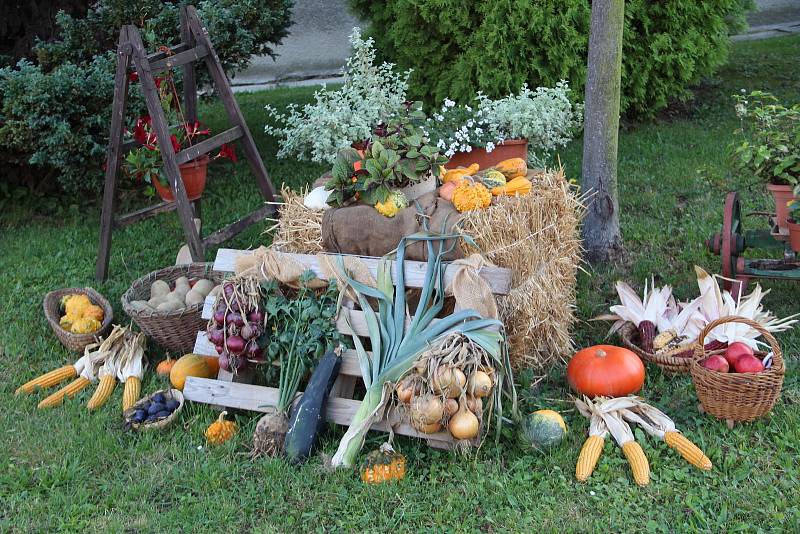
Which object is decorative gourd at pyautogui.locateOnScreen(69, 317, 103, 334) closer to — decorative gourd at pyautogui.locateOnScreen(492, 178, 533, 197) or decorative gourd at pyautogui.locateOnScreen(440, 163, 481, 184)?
decorative gourd at pyautogui.locateOnScreen(440, 163, 481, 184)

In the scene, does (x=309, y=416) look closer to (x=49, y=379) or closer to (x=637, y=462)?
(x=637, y=462)

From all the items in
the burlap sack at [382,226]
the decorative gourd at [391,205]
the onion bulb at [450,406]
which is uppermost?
the decorative gourd at [391,205]

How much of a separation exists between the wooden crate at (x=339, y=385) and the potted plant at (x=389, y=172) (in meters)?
0.35

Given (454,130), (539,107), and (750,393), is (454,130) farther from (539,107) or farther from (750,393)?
(750,393)

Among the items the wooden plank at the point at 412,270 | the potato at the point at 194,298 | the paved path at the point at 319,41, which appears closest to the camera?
the wooden plank at the point at 412,270

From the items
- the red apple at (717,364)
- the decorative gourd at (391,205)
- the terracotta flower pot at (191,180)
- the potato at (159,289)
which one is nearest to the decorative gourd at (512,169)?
the decorative gourd at (391,205)

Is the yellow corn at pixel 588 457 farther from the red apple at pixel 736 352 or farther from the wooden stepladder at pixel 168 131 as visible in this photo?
the wooden stepladder at pixel 168 131

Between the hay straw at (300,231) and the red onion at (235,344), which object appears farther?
the hay straw at (300,231)

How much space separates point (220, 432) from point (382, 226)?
4.16 ft

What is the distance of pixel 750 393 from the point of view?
3.35 m

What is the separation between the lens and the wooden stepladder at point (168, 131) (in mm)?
4645

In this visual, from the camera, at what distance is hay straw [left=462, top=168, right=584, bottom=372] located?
12.6 feet

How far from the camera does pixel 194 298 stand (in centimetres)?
437

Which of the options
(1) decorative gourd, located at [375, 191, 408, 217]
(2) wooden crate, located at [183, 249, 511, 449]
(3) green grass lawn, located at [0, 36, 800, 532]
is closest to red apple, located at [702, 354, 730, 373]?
(3) green grass lawn, located at [0, 36, 800, 532]
